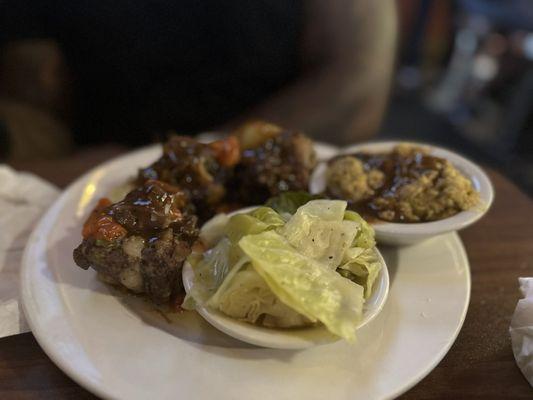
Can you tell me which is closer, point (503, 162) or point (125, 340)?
point (125, 340)

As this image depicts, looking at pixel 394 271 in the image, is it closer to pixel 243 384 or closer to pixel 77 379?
pixel 243 384

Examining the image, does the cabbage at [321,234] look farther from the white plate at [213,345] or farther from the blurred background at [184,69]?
the blurred background at [184,69]

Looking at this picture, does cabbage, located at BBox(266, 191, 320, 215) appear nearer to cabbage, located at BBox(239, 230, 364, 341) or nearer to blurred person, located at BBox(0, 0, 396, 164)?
cabbage, located at BBox(239, 230, 364, 341)

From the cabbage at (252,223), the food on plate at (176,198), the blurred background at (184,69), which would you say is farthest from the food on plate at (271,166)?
the blurred background at (184,69)

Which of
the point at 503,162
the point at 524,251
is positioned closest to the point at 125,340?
the point at 524,251

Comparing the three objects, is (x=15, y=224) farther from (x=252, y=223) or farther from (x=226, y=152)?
(x=252, y=223)

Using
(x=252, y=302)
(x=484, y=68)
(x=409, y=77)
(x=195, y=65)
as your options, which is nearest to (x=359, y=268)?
(x=252, y=302)
